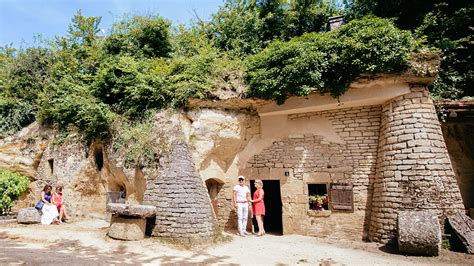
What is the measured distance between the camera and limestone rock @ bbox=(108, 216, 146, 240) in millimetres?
6461

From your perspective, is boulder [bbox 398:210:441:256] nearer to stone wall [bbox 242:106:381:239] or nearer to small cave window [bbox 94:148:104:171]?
stone wall [bbox 242:106:381:239]

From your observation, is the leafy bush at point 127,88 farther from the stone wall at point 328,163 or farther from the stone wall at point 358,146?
the stone wall at point 358,146

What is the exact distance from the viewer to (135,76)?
29.2 feet

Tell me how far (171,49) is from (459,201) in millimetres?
10561

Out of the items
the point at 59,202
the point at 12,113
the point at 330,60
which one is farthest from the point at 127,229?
the point at 12,113

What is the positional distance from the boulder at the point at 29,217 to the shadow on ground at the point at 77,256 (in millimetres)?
1800

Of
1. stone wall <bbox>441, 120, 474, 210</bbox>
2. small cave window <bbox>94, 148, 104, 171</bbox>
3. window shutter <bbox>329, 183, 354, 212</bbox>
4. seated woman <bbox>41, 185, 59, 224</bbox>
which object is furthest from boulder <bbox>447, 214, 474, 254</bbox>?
seated woman <bbox>41, 185, 59, 224</bbox>

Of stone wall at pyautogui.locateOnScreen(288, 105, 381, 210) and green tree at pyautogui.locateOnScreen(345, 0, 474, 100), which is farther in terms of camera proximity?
green tree at pyautogui.locateOnScreen(345, 0, 474, 100)

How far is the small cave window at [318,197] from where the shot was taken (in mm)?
7977

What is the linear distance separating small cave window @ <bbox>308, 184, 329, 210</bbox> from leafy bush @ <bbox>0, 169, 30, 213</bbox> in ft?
31.8

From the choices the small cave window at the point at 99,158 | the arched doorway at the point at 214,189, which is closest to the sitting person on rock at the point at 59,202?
the small cave window at the point at 99,158

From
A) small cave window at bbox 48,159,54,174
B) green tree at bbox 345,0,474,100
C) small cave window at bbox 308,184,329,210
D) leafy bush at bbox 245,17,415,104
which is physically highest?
green tree at bbox 345,0,474,100

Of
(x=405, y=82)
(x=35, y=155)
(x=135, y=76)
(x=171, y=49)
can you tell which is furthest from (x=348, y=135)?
(x=35, y=155)

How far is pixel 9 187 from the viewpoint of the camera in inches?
378
